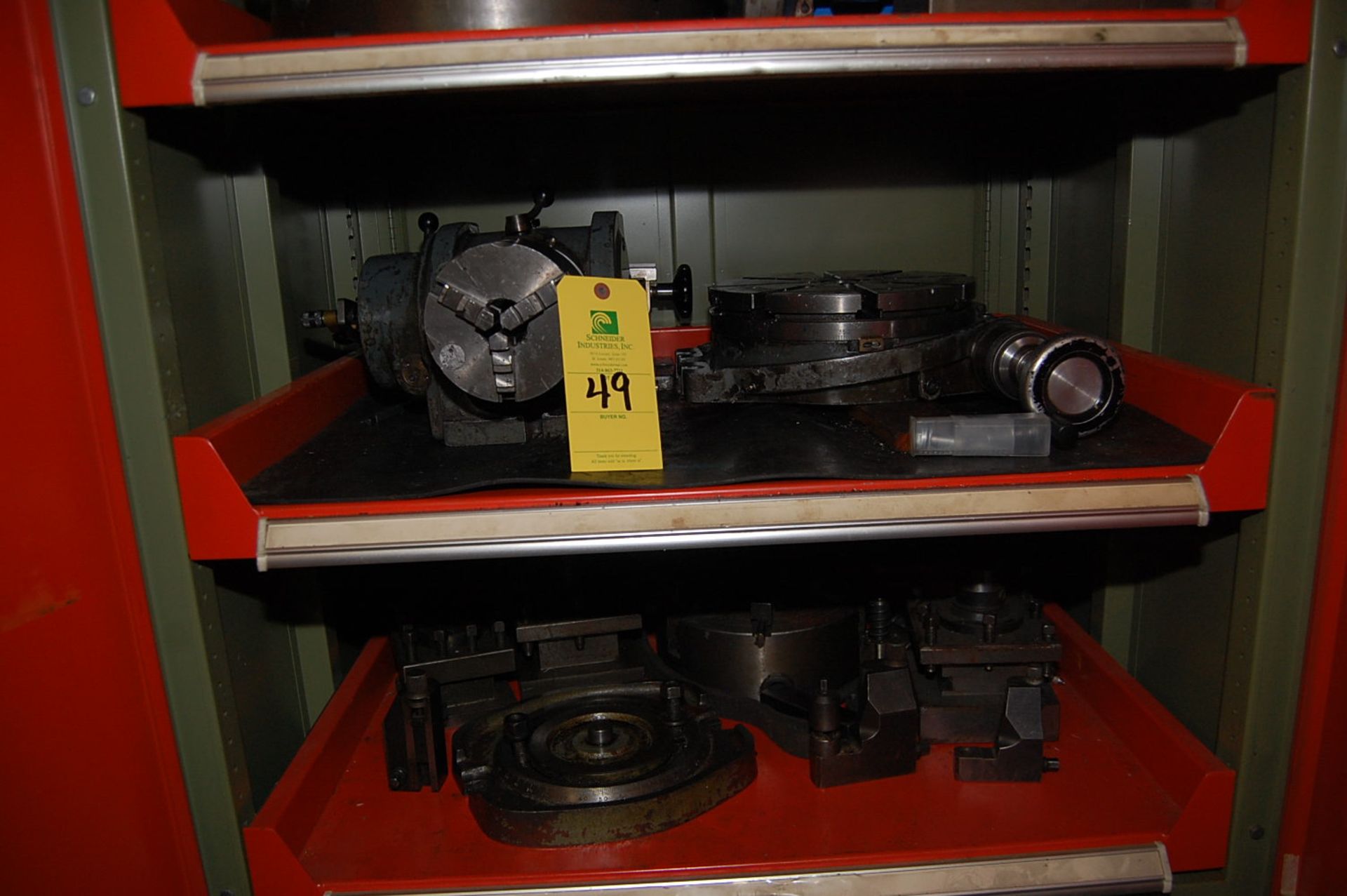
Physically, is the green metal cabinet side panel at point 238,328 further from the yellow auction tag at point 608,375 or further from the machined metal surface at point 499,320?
the yellow auction tag at point 608,375

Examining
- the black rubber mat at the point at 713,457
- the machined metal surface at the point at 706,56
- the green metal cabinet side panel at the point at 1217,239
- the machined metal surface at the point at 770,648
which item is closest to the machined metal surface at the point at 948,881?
the machined metal surface at the point at 770,648

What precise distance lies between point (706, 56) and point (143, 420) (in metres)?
0.74

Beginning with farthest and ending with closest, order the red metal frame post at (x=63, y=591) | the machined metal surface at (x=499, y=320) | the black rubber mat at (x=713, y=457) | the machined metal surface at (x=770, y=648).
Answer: the machined metal surface at (x=770, y=648) < the machined metal surface at (x=499, y=320) < the black rubber mat at (x=713, y=457) < the red metal frame post at (x=63, y=591)

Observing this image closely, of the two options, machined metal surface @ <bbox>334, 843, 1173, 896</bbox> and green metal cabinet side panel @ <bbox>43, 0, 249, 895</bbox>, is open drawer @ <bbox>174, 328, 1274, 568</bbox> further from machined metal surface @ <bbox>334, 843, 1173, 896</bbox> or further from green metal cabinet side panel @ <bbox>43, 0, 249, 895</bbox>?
machined metal surface @ <bbox>334, 843, 1173, 896</bbox>

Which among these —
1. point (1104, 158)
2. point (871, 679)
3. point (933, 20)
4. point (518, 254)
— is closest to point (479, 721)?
point (871, 679)

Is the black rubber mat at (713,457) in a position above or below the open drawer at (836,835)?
above

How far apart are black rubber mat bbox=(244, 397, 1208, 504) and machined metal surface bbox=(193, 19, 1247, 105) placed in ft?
1.43

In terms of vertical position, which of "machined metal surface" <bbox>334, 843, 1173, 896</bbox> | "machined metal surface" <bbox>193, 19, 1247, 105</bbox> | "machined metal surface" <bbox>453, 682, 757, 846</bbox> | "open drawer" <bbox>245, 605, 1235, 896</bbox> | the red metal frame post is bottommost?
"machined metal surface" <bbox>334, 843, 1173, 896</bbox>

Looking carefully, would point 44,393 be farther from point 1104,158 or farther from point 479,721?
point 1104,158

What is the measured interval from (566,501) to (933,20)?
0.66 meters

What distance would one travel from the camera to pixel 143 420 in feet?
3.31

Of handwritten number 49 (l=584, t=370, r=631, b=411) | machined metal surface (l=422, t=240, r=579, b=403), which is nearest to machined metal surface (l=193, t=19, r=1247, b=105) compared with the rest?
machined metal surface (l=422, t=240, r=579, b=403)

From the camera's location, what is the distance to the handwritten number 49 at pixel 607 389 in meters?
1.09

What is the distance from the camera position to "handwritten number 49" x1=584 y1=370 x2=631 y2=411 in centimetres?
→ 109
